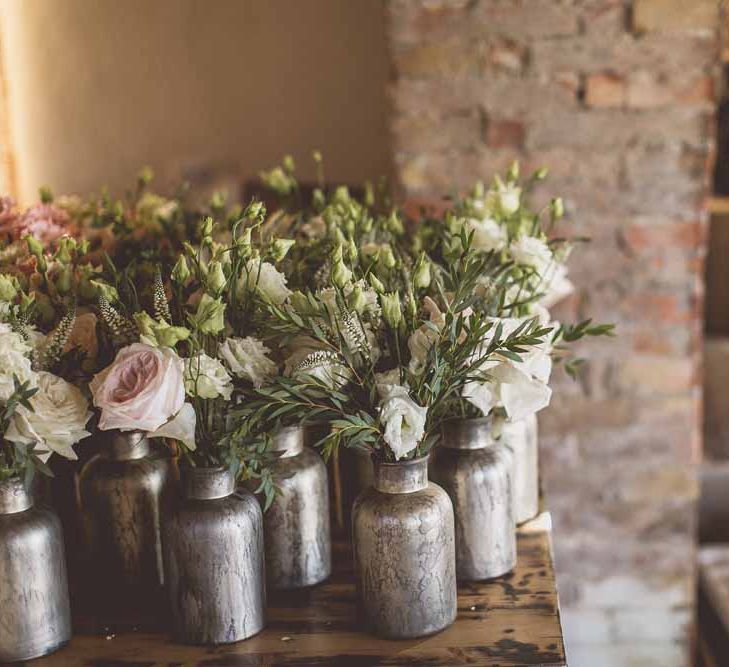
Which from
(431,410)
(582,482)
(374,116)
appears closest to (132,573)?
(431,410)

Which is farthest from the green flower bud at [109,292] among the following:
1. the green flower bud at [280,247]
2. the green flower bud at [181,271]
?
the green flower bud at [280,247]

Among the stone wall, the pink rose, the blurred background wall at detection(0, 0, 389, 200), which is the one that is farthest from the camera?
the blurred background wall at detection(0, 0, 389, 200)

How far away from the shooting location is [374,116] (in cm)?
237

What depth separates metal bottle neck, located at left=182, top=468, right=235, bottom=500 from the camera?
3.28 ft

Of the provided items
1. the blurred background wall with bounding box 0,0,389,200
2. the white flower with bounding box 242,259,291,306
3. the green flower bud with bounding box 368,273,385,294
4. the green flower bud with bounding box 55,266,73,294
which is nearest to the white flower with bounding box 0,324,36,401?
the green flower bud with bounding box 55,266,73,294

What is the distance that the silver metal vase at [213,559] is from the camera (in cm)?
99

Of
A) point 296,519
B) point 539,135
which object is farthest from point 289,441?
point 539,135

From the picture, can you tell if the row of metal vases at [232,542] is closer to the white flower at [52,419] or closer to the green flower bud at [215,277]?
the white flower at [52,419]

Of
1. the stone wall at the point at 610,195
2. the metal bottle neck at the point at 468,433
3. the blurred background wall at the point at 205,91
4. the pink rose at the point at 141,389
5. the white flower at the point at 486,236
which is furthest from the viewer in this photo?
the blurred background wall at the point at 205,91

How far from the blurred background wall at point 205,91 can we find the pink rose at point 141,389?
4.92ft

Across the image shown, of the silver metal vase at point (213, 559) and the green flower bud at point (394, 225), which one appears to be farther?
the green flower bud at point (394, 225)

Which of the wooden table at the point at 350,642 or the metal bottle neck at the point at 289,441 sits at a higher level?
the metal bottle neck at the point at 289,441

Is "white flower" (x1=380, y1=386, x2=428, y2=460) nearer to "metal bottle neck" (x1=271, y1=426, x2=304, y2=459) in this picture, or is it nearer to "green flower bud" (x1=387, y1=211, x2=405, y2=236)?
"metal bottle neck" (x1=271, y1=426, x2=304, y2=459)

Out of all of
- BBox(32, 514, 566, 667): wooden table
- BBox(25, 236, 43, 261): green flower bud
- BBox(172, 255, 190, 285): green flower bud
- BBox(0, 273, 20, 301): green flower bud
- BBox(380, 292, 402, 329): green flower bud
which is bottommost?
BBox(32, 514, 566, 667): wooden table
